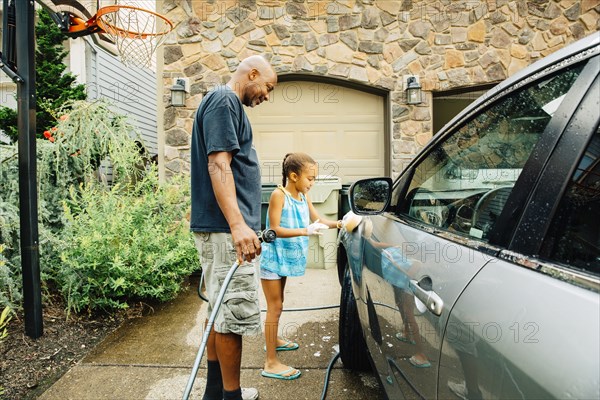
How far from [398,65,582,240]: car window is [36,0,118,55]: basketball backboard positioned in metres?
3.04

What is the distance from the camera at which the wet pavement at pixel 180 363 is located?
8.48ft

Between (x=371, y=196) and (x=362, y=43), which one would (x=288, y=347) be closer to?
(x=371, y=196)

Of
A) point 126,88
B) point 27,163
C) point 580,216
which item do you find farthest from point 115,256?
point 126,88

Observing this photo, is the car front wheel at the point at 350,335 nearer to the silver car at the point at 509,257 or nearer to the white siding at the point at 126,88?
the silver car at the point at 509,257

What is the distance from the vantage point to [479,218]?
4.51ft

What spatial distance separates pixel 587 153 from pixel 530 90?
0.33m

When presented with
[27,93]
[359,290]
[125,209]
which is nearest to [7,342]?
[125,209]

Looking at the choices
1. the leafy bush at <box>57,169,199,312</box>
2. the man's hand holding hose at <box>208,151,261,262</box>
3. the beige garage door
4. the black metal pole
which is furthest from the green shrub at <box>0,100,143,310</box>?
the man's hand holding hose at <box>208,151,261,262</box>

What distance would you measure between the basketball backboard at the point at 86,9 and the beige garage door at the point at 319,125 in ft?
7.04

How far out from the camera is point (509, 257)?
1.08 m

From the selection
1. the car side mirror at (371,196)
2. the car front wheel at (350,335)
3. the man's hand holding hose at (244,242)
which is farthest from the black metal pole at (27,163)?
the car side mirror at (371,196)

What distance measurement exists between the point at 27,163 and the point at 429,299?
295 cm

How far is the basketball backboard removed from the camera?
169 inches

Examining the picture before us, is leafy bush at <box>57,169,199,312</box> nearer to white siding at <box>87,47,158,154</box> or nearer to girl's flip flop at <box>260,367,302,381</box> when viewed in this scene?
girl's flip flop at <box>260,367,302,381</box>
